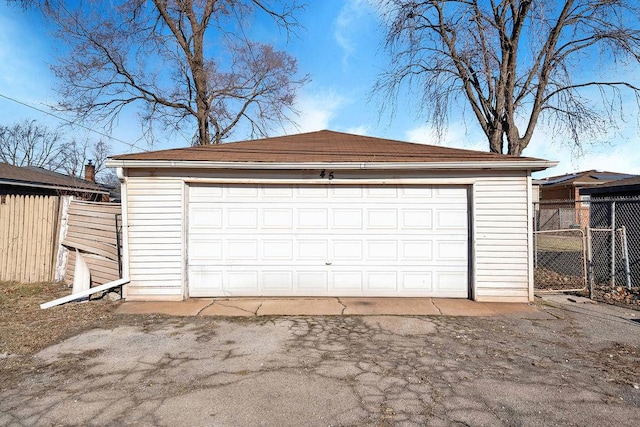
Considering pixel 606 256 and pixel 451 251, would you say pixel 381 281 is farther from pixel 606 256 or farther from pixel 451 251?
pixel 606 256

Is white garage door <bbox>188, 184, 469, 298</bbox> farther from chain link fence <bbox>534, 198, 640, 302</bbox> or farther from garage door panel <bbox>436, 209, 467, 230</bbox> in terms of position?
chain link fence <bbox>534, 198, 640, 302</bbox>

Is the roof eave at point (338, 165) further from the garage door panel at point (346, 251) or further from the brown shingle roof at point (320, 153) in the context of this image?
the garage door panel at point (346, 251)

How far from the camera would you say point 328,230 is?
635cm

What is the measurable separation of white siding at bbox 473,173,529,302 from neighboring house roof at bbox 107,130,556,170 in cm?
40

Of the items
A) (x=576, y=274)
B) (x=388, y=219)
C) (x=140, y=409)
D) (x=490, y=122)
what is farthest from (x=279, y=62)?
(x=140, y=409)

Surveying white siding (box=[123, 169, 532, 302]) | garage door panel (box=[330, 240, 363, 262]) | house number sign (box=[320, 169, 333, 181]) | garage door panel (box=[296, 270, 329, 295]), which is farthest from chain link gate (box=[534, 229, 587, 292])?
garage door panel (box=[296, 270, 329, 295])

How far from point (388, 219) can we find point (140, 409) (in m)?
4.67

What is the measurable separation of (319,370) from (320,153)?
4.22m

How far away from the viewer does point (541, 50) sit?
38.1ft

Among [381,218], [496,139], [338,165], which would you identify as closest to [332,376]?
[381,218]

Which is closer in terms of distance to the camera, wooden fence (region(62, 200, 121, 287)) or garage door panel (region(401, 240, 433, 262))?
garage door panel (region(401, 240, 433, 262))

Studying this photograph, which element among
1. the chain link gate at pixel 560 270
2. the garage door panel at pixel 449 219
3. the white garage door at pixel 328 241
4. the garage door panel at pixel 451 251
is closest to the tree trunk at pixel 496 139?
the chain link gate at pixel 560 270

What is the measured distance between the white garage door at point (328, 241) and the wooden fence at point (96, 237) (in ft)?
5.35

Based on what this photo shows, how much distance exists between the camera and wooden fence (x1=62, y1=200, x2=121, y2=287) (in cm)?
657
